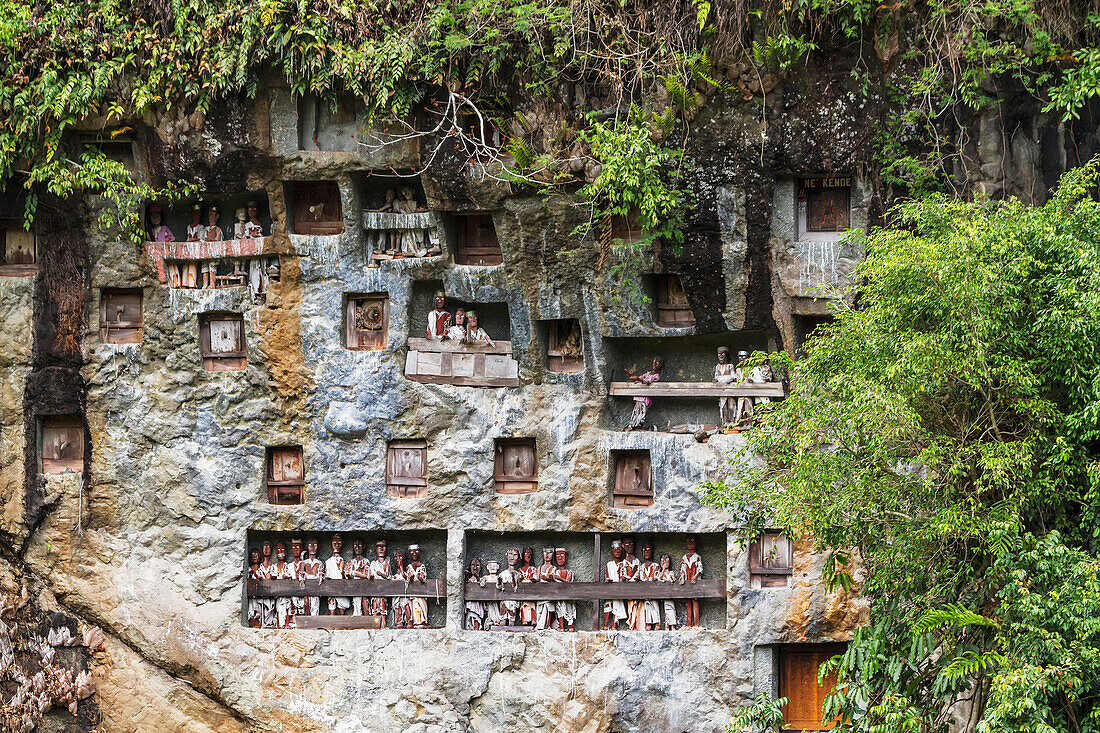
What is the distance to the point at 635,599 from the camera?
1435cm

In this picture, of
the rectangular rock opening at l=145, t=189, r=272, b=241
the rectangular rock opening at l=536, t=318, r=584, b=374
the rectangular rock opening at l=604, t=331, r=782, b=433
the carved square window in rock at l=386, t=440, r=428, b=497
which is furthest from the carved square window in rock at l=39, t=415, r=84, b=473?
the rectangular rock opening at l=604, t=331, r=782, b=433

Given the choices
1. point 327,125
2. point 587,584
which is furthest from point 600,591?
point 327,125

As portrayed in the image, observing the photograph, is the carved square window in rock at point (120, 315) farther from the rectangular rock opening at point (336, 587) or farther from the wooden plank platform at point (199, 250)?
the rectangular rock opening at point (336, 587)

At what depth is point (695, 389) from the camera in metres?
14.4

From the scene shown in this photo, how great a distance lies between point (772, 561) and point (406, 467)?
4.86 metres

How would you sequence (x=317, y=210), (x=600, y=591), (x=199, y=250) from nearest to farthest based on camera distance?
(x=600, y=591)
(x=199, y=250)
(x=317, y=210)

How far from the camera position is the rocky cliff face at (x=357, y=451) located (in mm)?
13867

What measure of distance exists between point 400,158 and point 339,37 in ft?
5.29

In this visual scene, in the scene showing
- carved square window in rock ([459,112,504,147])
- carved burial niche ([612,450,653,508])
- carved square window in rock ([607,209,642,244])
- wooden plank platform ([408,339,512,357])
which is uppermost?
carved square window in rock ([459,112,504,147])

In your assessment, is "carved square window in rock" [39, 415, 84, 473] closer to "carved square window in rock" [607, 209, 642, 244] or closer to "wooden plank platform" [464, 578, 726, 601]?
"wooden plank platform" [464, 578, 726, 601]

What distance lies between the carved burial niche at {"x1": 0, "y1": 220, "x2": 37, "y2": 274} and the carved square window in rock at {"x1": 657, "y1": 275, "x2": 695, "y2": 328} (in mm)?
8411

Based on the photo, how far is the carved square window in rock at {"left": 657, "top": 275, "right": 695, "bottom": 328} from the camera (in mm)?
14570

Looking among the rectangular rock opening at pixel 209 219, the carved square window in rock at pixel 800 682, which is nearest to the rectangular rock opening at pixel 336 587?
the rectangular rock opening at pixel 209 219

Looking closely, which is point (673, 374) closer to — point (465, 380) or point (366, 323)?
point (465, 380)
